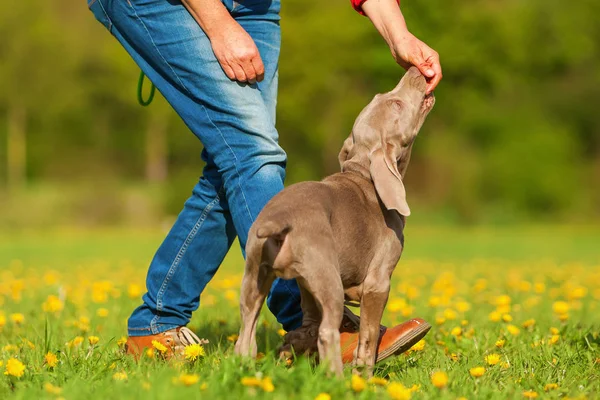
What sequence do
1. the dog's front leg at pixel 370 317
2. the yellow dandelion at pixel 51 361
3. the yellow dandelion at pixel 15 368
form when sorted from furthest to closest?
the dog's front leg at pixel 370 317 → the yellow dandelion at pixel 51 361 → the yellow dandelion at pixel 15 368

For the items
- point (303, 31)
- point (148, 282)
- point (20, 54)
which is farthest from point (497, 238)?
point (20, 54)

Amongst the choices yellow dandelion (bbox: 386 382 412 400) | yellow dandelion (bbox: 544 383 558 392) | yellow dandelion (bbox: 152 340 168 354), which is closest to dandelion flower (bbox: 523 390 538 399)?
yellow dandelion (bbox: 544 383 558 392)

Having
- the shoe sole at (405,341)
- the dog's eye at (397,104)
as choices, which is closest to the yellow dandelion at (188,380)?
the shoe sole at (405,341)

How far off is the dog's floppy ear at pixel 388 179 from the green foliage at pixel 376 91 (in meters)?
28.0

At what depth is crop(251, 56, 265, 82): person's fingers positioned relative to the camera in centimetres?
349

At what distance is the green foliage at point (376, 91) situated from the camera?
3325 centimetres

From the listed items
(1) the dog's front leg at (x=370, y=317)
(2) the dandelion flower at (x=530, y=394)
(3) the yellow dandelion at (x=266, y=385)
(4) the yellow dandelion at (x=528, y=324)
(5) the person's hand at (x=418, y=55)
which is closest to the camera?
(3) the yellow dandelion at (x=266, y=385)

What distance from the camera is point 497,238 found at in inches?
871

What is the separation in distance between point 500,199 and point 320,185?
29.7m

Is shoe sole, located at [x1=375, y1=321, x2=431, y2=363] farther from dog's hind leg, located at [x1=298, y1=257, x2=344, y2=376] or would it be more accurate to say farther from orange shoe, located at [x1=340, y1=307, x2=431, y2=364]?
dog's hind leg, located at [x1=298, y1=257, x2=344, y2=376]

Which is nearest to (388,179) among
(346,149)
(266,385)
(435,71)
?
(346,149)

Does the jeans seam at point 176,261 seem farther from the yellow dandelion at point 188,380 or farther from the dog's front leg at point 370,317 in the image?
the yellow dandelion at point 188,380

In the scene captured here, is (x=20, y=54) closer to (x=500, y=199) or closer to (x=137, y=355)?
(x=500, y=199)

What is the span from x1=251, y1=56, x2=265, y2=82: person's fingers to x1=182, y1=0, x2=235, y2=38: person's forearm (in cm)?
20
